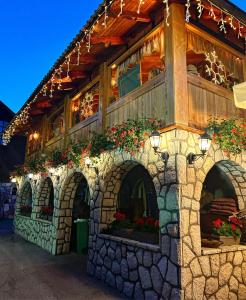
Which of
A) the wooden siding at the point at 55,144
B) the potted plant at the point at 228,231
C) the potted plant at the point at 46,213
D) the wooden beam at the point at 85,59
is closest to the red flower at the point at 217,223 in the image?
the potted plant at the point at 228,231

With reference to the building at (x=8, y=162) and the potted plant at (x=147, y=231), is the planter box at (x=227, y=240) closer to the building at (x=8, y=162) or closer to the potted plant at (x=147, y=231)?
the potted plant at (x=147, y=231)

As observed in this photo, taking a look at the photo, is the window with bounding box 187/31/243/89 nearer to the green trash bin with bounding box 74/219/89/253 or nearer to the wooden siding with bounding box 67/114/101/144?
the wooden siding with bounding box 67/114/101/144

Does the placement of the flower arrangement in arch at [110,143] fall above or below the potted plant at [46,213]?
above

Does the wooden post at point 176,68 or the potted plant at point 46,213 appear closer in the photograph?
the wooden post at point 176,68

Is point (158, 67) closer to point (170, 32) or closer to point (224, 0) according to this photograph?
point (170, 32)

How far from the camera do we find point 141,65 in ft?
22.1

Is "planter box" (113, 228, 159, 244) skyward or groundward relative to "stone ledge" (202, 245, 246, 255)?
skyward

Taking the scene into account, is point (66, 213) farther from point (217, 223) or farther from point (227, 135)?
point (227, 135)

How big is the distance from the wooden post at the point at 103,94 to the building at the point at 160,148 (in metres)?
0.03

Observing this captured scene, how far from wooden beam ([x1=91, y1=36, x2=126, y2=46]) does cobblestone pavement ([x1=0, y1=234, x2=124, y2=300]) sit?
20.2ft

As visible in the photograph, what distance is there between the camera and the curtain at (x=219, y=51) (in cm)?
587

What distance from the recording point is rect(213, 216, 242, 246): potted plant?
5389 mm

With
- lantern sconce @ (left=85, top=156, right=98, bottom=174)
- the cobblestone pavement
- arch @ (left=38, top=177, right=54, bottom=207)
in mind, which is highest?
lantern sconce @ (left=85, top=156, right=98, bottom=174)

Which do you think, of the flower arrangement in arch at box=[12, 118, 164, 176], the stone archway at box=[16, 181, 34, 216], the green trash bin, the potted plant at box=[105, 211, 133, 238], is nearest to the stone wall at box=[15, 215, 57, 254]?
the stone archway at box=[16, 181, 34, 216]
